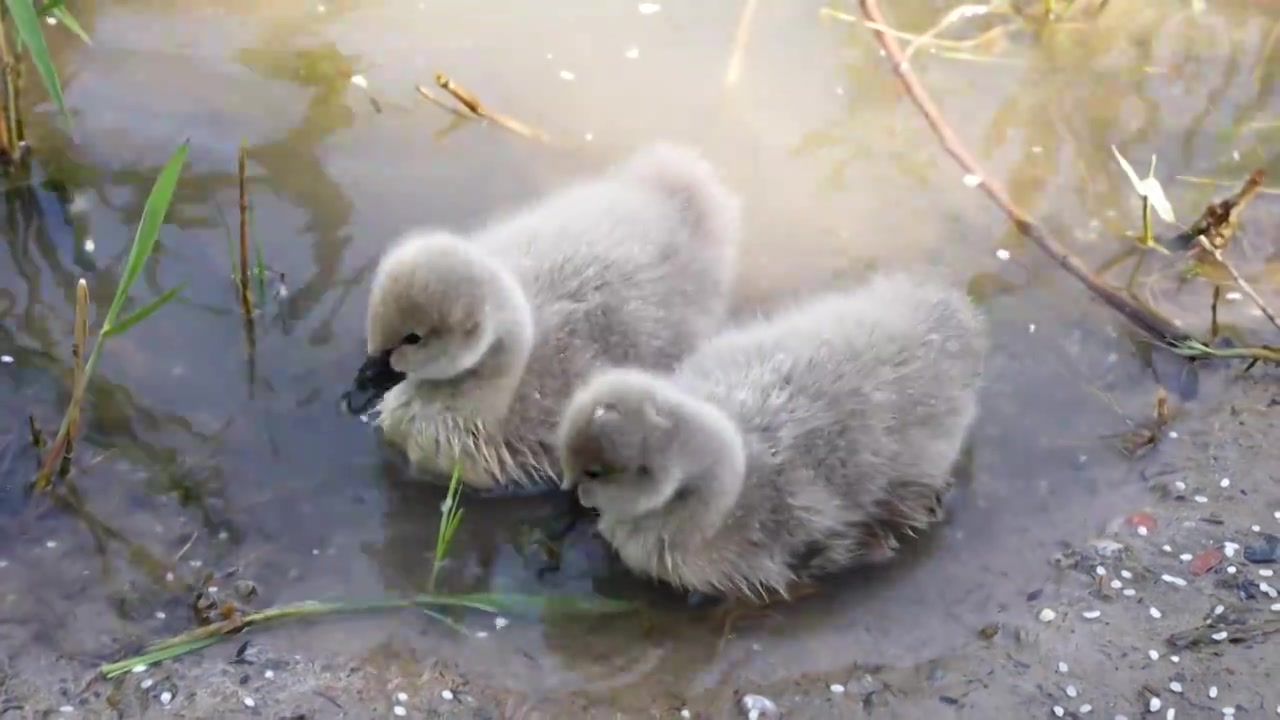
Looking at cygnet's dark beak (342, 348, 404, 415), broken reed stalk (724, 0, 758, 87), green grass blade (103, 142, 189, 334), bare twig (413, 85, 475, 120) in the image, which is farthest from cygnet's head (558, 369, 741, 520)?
broken reed stalk (724, 0, 758, 87)

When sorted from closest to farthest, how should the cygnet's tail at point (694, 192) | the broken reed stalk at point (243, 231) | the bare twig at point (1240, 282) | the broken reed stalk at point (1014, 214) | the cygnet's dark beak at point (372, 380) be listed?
the cygnet's dark beak at point (372, 380) → the broken reed stalk at point (243, 231) → the bare twig at point (1240, 282) → the cygnet's tail at point (694, 192) → the broken reed stalk at point (1014, 214)

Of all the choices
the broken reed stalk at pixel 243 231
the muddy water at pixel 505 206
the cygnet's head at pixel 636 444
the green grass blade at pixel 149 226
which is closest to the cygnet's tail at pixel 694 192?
the muddy water at pixel 505 206

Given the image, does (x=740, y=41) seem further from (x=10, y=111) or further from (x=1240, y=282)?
(x=10, y=111)

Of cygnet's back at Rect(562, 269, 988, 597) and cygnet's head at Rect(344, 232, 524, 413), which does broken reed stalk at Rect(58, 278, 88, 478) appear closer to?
cygnet's head at Rect(344, 232, 524, 413)

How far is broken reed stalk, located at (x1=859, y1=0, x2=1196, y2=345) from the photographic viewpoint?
366 centimetres

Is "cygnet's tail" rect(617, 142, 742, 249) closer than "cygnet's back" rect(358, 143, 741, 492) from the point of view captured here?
No

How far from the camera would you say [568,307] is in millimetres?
3271

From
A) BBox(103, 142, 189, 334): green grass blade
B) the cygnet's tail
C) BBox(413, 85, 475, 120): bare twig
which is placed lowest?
BBox(413, 85, 475, 120): bare twig

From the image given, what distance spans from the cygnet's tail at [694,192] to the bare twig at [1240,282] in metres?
1.34

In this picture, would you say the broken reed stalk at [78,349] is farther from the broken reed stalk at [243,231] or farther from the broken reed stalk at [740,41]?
the broken reed stalk at [740,41]

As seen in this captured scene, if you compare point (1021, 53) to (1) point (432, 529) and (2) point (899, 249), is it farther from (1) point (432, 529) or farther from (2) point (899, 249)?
(1) point (432, 529)

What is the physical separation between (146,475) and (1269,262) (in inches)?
127

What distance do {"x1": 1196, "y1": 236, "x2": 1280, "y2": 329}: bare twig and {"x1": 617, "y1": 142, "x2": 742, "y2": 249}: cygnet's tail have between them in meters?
1.34

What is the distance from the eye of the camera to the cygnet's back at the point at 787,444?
278cm
